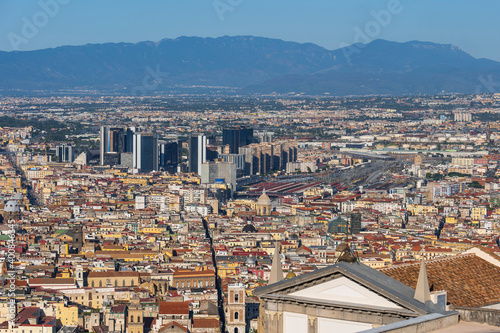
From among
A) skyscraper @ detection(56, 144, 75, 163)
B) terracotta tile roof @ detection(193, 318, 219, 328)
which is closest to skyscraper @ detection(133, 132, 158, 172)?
skyscraper @ detection(56, 144, 75, 163)

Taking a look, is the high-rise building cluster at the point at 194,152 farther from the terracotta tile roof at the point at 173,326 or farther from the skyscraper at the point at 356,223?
the terracotta tile roof at the point at 173,326

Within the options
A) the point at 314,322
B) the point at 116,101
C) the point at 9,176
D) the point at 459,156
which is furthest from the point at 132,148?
the point at 116,101

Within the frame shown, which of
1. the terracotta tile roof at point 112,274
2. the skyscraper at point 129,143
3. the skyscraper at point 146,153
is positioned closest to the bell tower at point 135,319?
the terracotta tile roof at point 112,274

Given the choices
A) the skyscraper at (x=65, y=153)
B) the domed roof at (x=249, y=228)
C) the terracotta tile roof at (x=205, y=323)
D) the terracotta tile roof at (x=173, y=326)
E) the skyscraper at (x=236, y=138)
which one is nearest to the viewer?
the terracotta tile roof at (x=173, y=326)

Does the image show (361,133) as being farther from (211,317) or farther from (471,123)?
(211,317)

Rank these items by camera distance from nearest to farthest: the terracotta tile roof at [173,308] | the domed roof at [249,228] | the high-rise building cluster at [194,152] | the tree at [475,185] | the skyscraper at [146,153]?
1. the terracotta tile roof at [173,308]
2. the domed roof at [249,228]
3. the tree at [475,185]
4. the high-rise building cluster at [194,152]
5. the skyscraper at [146,153]

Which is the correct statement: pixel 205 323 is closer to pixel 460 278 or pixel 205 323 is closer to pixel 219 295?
pixel 219 295

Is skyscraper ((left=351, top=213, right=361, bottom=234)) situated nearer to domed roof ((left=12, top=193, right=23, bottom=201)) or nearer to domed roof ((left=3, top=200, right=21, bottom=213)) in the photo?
domed roof ((left=3, top=200, right=21, bottom=213))
